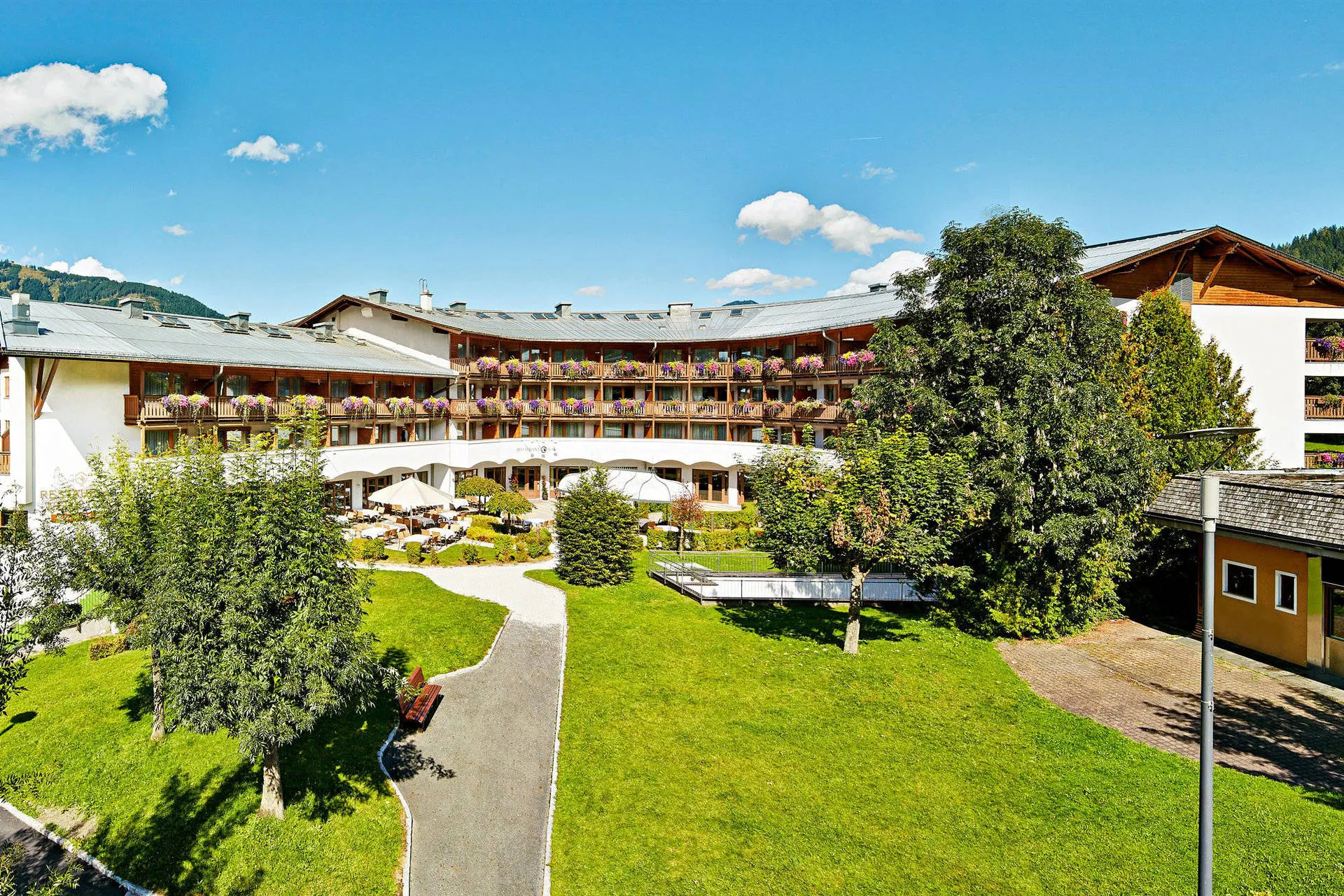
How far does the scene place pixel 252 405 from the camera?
30094mm

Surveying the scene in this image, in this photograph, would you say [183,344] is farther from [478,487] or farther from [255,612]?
[255,612]

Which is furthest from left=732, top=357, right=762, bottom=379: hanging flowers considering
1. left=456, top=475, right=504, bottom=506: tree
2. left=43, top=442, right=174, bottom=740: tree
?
left=43, top=442, right=174, bottom=740: tree

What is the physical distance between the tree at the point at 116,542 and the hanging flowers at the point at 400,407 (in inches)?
885

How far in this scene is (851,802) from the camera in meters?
12.4

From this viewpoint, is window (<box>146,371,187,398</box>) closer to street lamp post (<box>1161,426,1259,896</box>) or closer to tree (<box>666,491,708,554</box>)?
tree (<box>666,491,708,554</box>)

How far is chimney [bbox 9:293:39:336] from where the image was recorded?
972 inches

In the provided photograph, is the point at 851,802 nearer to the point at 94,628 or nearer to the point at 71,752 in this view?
the point at 71,752

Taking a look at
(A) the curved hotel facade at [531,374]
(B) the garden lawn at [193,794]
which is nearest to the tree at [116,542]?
(B) the garden lawn at [193,794]

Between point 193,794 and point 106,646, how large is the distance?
1060cm

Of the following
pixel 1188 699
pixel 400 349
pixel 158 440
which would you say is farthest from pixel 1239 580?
pixel 400 349

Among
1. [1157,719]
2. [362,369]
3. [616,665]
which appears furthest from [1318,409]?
[362,369]

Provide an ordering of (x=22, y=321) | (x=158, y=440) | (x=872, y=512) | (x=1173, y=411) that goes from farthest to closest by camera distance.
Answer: (x=158, y=440) → (x=22, y=321) → (x=1173, y=411) → (x=872, y=512)

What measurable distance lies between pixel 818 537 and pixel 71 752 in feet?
58.6

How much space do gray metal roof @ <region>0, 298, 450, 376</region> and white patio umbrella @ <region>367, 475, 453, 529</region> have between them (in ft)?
22.4
